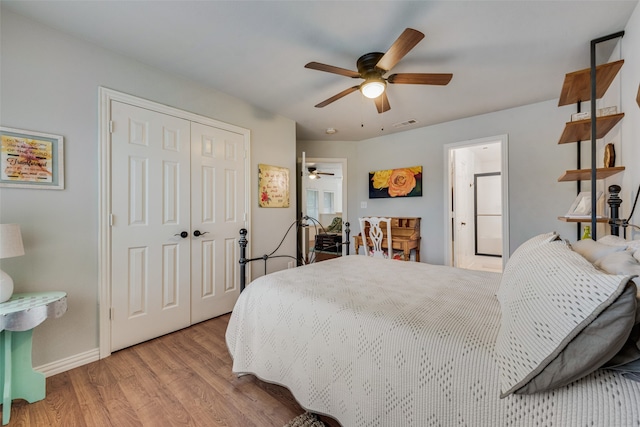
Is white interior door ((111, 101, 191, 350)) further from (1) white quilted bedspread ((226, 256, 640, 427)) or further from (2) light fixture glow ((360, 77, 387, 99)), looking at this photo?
(2) light fixture glow ((360, 77, 387, 99))

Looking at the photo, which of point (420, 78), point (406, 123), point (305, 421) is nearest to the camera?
point (305, 421)

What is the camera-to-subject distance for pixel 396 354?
1047mm

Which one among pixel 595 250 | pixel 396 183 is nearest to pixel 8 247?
pixel 595 250

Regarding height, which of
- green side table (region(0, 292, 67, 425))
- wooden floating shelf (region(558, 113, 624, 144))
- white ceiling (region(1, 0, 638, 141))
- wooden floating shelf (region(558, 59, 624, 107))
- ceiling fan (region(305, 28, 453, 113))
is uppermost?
white ceiling (region(1, 0, 638, 141))

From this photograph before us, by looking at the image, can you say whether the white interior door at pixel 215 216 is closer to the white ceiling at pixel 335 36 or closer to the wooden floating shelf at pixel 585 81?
the white ceiling at pixel 335 36

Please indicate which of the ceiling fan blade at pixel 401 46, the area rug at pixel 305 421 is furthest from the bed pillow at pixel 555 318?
the ceiling fan blade at pixel 401 46

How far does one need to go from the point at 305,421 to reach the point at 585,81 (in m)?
3.13

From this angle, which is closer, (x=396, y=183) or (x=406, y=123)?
(x=406, y=123)

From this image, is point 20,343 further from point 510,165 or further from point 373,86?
point 510,165

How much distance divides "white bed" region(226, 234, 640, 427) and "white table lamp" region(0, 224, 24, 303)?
51.4 inches

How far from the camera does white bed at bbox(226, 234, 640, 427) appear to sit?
74cm

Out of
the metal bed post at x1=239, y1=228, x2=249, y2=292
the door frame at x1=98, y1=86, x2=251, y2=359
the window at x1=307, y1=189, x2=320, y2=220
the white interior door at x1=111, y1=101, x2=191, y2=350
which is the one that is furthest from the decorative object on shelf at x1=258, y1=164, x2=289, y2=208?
the window at x1=307, y1=189, x2=320, y2=220

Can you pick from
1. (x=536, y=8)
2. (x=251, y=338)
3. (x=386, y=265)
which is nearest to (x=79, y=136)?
(x=251, y=338)

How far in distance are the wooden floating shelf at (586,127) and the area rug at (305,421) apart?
2792 mm
